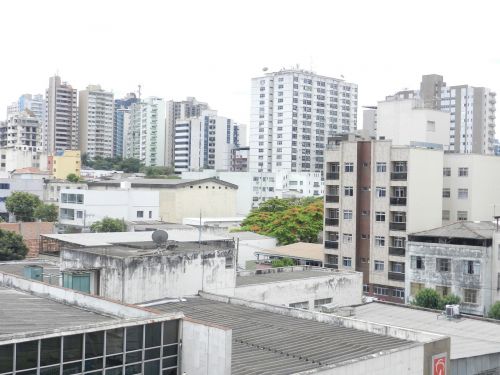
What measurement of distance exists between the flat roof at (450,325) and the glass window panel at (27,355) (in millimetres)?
14970

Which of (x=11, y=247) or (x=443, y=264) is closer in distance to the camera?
(x=443, y=264)

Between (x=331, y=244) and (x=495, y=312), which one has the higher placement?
(x=331, y=244)

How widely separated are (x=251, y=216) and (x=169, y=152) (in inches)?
3748

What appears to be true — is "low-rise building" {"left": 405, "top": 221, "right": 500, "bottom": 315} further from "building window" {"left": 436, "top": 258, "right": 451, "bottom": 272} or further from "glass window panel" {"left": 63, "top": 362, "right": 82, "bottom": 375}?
"glass window panel" {"left": 63, "top": 362, "right": 82, "bottom": 375}

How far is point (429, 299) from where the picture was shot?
131ft

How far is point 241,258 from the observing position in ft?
197

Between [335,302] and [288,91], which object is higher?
[288,91]

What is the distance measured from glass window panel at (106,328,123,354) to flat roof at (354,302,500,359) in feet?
42.4

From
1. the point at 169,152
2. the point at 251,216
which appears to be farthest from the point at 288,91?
the point at 251,216

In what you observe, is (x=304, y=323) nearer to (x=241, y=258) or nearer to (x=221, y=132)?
(x=241, y=258)

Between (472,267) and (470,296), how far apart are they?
188 centimetres

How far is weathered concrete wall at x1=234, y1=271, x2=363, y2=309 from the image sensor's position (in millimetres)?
31231

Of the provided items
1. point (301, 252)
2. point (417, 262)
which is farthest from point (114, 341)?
point (301, 252)

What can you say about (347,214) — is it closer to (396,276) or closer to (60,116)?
(396,276)
